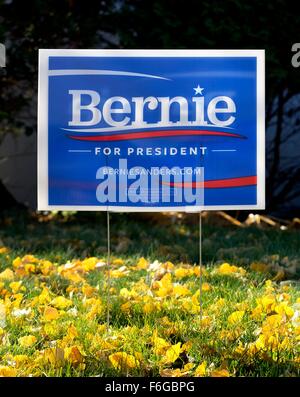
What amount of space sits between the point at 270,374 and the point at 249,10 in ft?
16.3

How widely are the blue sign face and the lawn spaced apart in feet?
1.91

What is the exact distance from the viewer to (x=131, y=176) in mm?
3398

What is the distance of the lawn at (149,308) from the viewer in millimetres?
3004

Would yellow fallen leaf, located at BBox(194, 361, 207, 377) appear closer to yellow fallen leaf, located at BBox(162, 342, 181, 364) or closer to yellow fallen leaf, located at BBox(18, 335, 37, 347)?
yellow fallen leaf, located at BBox(162, 342, 181, 364)

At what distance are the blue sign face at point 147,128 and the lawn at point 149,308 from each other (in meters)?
0.58

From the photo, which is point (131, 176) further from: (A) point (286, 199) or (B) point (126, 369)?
(A) point (286, 199)

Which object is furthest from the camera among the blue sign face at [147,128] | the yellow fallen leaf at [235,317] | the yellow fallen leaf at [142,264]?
the yellow fallen leaf at [142,264]

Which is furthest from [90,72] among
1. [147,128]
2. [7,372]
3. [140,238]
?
[140,238]

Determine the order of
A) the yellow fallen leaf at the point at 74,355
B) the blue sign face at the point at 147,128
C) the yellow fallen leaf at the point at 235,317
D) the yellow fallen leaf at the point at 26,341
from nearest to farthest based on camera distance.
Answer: the yellow fallen leaf at the point at 74,355 < the yellow fallen leaf at the point at 26,341 < the blue sign face at the point at 147,128 < the yellow fallen leaf at the point at 235,317

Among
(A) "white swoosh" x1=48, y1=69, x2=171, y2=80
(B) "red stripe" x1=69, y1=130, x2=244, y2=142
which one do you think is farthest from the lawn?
(A) "white swoosh" x1=48, y1=69, x2=171, y2=80

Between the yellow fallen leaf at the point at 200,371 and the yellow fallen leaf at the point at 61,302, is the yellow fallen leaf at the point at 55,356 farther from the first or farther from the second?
the yellow fallen leaf at the point at 61,302

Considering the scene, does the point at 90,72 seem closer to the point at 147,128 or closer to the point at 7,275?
the point at 147,128

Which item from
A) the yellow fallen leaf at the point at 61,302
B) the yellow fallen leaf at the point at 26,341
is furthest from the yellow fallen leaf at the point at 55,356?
the yellow fallen leaf at the point at 61,302

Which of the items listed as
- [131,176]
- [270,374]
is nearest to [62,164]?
[131,176]
